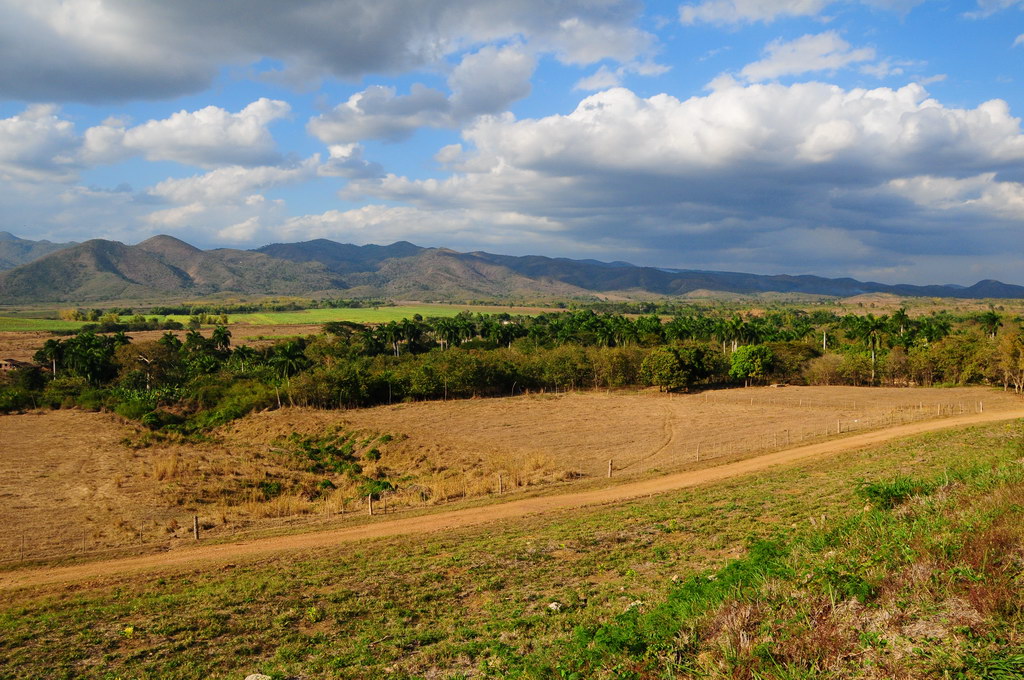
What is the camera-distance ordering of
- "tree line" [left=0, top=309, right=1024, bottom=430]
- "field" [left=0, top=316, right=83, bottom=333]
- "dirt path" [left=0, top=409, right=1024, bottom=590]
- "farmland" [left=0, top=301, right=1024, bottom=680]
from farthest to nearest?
"field" [left=0, top=316, right=83, bottom=333] → "tree line" [left=0, top=309, right=1024, bottom=430] → "dirt path" [left=0, top=409, right=1024, bottom=590] → "farmland" [left=0, top=301, right=1024, bottom=680]

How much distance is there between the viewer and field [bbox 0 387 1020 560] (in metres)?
→ 26.3

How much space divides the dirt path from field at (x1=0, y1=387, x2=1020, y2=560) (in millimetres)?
1719

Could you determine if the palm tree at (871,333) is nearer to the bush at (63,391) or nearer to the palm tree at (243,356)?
the palm tree at (243,356)

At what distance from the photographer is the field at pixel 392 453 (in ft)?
86.3

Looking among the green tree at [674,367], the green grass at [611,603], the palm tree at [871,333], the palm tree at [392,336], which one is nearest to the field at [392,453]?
the green tree at [674,367]

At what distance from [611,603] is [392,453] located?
118 ft

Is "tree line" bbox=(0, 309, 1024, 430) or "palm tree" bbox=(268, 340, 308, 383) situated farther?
"palm tree" bbox=(268, 340, 308, 383)

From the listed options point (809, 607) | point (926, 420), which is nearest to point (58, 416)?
point (809, 607)

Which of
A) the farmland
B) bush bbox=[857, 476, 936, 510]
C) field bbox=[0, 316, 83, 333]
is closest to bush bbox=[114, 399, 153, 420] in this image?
the farmland

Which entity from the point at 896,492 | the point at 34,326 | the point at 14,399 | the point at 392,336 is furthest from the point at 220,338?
the point at 896,492

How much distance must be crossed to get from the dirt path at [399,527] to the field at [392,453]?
1719 mm

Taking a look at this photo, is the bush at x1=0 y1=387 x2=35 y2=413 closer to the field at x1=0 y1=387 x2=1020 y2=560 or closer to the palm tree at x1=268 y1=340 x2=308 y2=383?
the field at x1=0 y1=387 x2=1020 y2=560

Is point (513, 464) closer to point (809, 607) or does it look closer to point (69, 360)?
point (809, 607)

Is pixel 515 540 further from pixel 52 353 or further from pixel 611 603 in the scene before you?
pixel 52 353
